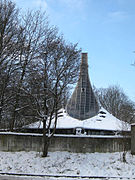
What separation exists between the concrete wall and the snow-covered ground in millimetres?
614

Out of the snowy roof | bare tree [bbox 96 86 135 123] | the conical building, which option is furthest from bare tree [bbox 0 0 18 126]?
bare tree [bbox 96 86 135 123]

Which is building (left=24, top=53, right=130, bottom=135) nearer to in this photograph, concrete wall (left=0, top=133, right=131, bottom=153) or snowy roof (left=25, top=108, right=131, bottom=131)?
snowy roof (left=25, top=108, right=131, bottom=131)

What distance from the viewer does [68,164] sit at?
14.5m

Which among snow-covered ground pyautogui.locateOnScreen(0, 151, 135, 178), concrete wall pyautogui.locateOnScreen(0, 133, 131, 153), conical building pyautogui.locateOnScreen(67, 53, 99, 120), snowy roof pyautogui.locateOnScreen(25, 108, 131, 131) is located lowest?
snow-covered ground pyautogui.locateOnScreen(0, 151, 135, 178)

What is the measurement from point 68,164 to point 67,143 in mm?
2650

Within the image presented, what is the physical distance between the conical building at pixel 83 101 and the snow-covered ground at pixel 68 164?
1133 cm

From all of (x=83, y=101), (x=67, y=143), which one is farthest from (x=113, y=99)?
(x=67, y=143)

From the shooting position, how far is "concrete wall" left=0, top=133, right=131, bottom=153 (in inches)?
666

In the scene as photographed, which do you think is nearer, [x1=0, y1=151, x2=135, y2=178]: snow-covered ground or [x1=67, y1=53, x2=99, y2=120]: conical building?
[x1=0, y1=151, x2=135, y2=178]: snow-covered ground

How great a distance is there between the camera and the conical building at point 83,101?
27.5 metres

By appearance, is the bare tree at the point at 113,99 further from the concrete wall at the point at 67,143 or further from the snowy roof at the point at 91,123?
the concrete wall at the point at 67,143

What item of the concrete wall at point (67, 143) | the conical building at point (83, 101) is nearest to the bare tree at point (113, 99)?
the conical building at point (83, 101)

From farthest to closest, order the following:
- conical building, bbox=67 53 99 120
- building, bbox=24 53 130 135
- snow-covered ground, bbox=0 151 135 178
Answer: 1. conical building, bbox=67 53 99 120
2. building, bbox=24 53 130 135
3. snow-covered ground, bbox=0 151 135 178

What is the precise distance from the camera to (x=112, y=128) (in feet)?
82.0
